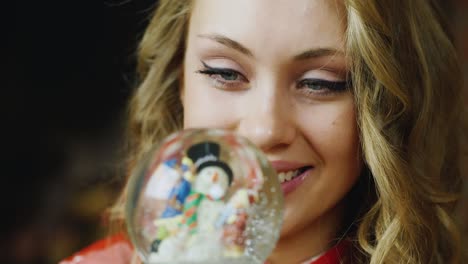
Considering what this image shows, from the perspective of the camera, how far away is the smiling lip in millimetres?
1190

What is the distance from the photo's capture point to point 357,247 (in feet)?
4.44

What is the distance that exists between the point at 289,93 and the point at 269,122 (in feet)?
0.28

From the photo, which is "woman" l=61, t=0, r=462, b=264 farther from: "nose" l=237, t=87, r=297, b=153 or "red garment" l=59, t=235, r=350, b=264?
"red garment" l=59, t=235, r=350, b=264

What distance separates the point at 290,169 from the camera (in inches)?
47.2

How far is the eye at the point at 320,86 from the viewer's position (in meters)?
1.21

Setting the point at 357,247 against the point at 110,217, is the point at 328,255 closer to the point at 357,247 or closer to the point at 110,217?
the point at 357,247

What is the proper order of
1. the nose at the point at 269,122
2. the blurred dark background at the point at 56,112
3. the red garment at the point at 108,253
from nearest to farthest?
the nose at the point at 269,122, the red garment at the point at 108,253, the blurred dark background at the point at 56,112

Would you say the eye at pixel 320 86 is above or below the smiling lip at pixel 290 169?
above

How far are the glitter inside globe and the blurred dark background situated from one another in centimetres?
205

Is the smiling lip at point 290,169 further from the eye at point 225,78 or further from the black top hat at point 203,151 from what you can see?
the black top hat at point 203,151

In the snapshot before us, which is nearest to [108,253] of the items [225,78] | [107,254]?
[107,254]

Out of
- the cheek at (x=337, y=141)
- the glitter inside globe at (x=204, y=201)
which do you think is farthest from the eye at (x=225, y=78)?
the glitter inside globe at (x=204, y=201)

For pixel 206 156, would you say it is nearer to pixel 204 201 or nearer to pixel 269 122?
pixel 204 201

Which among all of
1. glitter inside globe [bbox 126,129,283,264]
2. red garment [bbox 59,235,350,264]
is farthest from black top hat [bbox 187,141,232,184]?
red garment [bbox 59,235,350,264]
